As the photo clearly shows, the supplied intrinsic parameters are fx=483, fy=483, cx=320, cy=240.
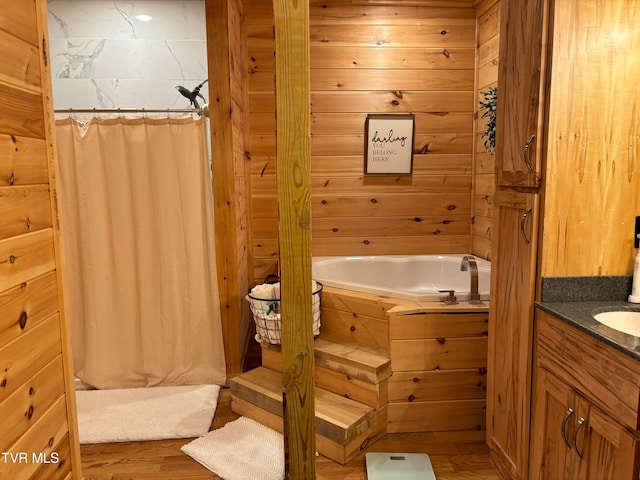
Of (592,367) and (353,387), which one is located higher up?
(592,367)

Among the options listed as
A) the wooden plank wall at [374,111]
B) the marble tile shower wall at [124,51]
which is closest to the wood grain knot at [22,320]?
the marble tile shower wall at [124,51]

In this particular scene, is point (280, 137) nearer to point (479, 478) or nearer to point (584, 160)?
point (584, 160)

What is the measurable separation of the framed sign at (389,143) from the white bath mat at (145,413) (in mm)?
1969

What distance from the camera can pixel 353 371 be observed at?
7.90ft

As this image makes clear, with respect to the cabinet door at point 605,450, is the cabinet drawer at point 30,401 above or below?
above

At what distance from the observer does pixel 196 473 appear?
214 centimetres

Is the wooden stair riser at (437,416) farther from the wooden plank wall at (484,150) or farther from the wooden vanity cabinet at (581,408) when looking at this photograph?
the wooden plank wall at (484,150)

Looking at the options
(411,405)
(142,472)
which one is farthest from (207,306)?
(411,405)

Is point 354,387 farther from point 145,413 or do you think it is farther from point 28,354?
point 28,354

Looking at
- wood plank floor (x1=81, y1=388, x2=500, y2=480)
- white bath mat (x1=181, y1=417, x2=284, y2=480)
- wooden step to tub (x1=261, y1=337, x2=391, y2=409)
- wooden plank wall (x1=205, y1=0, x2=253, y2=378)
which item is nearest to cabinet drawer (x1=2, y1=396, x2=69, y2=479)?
wood plank floor (x1=81, y1=388, x2=500, y2=480)

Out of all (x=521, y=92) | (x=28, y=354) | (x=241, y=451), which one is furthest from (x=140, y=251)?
(x=521, y=92)

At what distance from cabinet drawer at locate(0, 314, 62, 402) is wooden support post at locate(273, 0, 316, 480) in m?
0.74

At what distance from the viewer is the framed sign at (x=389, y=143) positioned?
11.8 ft

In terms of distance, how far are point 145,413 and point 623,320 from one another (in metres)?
2.33
